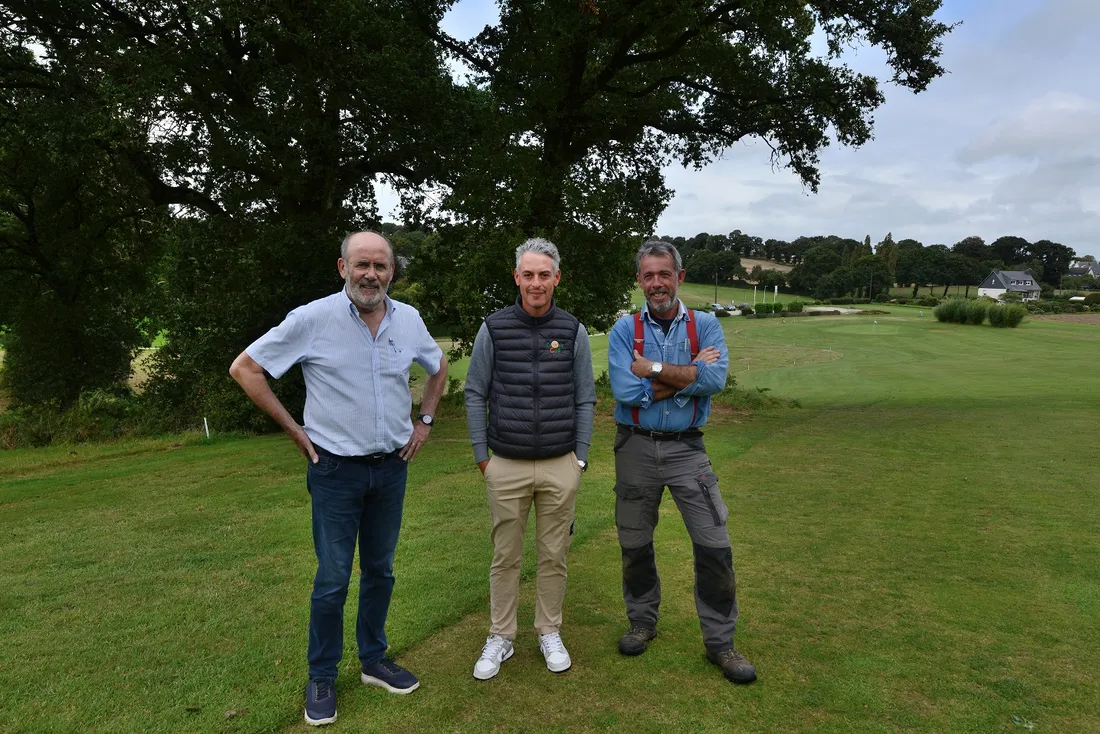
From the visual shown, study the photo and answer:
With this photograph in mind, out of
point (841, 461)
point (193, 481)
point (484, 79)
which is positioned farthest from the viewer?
point (484, 79)

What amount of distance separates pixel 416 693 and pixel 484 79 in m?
13.9

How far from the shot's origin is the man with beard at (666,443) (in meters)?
3.94

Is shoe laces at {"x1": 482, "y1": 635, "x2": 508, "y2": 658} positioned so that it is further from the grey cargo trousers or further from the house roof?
the house roof

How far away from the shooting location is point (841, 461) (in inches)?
395

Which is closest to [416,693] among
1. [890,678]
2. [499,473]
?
[499,473]

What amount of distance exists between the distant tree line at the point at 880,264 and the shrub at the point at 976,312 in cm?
3986

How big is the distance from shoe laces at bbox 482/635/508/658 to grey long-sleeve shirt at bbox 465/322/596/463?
1.03m

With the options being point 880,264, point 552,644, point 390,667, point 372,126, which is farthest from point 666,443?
point 880,264

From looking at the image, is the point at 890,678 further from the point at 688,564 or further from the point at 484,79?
the point at 484,79

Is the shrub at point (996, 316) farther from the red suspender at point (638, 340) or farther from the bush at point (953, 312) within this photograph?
the red suspender at point (638, 340)

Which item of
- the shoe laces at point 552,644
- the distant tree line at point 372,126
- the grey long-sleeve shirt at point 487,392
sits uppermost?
the distant tree line at point 372,126

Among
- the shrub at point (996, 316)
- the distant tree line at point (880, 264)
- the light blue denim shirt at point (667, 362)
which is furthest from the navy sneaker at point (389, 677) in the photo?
the distant tree line at point (880, 264)

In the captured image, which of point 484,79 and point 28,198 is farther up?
point 484,79

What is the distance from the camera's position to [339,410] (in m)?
3.46
